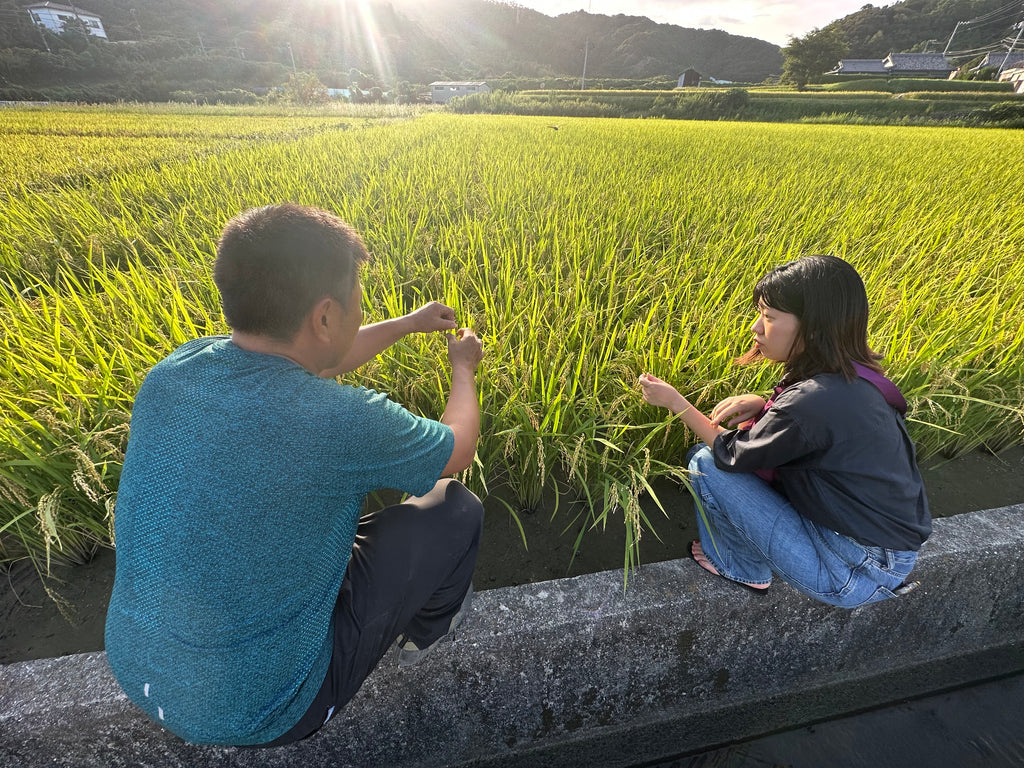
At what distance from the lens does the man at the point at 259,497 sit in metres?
0.73

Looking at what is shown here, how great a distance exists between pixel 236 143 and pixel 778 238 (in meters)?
8.45

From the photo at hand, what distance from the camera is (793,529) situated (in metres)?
→ 1.17

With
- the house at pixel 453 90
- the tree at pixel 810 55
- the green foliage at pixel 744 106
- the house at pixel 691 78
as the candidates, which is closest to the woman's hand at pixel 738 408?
the green foliage at pixel 744 106

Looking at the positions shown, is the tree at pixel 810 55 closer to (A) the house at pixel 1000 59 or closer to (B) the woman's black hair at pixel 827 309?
(A) the house at pixel 1000 59

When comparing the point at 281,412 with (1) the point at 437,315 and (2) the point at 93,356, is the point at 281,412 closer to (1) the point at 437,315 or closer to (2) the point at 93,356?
(1) the point at 437,315

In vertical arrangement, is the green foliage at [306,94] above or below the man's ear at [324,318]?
above

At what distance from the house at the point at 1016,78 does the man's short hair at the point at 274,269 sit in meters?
52.5

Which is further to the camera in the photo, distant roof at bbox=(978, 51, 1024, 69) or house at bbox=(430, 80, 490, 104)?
distant roof at bbox=(978, 51, 1024, 69)

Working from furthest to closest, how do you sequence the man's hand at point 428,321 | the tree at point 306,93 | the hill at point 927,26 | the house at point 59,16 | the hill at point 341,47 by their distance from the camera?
1. the hill at point 927,26
2. the house at point 59,16
3. the hill at point 341,47
4. the tree at point 306,93
5. the man's hand at point 428,321

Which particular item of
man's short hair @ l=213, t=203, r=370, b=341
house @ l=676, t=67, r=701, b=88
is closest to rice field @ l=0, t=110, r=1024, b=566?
man's short hair @ l=213, t=203, r=370, b=341

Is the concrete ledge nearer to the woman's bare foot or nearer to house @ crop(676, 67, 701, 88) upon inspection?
the woman's bare foot

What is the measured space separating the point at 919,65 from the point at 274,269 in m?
82.4

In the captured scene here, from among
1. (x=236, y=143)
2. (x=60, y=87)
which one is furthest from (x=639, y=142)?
(x=60, y=87)

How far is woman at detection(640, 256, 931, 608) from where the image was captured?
3.40 ft
